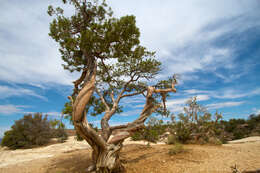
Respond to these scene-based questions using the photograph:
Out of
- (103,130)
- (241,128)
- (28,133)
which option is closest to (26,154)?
(28,133)

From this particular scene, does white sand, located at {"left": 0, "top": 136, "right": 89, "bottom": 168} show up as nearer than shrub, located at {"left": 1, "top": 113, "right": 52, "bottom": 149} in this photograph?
Yes

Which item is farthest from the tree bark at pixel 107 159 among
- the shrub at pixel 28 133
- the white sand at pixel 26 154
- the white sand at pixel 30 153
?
the shrub at pixel 28 133

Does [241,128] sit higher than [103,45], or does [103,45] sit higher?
[103,45]

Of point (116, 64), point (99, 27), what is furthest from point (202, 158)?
point (99, 27)

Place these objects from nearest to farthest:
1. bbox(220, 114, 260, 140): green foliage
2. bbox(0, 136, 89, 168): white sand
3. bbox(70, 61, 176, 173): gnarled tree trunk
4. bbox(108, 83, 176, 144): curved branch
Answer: bbox(70, 61, 176, 173): gnarled tree trunk < bbox(108, 83, 176, 144): curved branch < bbox(0, 136, 89, 168): white sand < bbox(220, 114, 260, 140): green foliage

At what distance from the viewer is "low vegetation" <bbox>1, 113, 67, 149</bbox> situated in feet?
50.3

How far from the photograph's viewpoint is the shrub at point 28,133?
1532 cm

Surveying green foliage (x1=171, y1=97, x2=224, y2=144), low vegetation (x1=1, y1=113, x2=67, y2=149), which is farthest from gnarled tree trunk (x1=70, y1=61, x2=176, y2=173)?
low vegetation (x1=1, y1=113, x2=67, y2=149)

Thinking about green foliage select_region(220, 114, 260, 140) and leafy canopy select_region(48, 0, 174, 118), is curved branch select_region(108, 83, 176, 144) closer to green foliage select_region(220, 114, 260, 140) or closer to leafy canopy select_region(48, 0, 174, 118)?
leafy canopy select_region(48, 0, 174, 118)

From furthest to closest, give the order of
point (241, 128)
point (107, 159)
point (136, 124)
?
point (241, 128), point (136, 124), point (107, 159)

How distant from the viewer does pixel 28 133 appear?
1596 cm

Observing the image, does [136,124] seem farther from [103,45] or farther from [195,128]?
[195,128]

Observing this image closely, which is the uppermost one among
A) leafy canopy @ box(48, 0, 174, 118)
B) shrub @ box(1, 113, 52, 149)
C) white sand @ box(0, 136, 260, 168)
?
leafy canopy @ box(48, 0, 174, 118)

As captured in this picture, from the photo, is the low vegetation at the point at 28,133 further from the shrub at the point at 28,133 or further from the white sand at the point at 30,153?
the white sand at the point at 30,153
